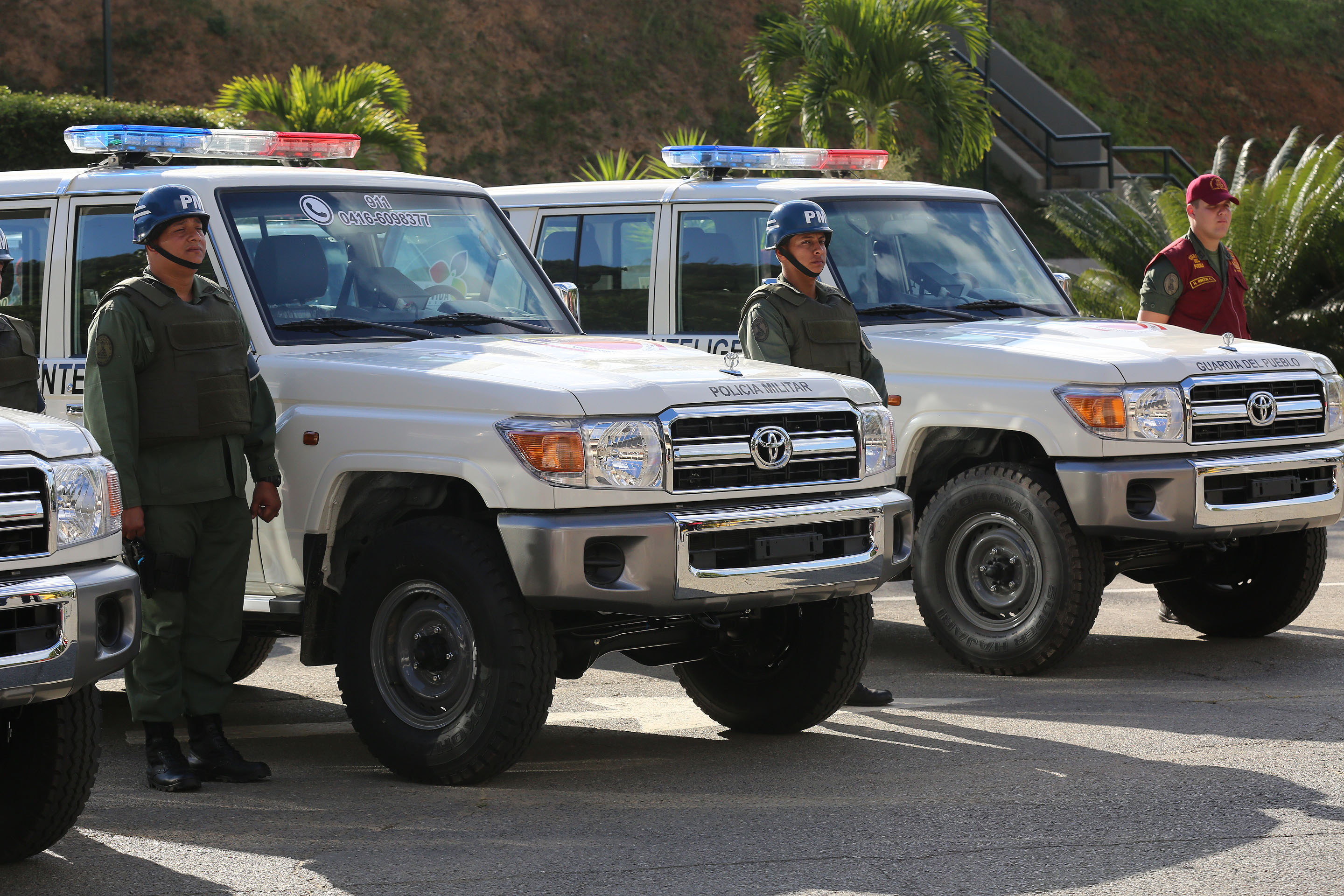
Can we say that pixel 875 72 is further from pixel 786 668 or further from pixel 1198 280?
pixel 786 668

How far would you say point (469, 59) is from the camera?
32906 millimetres

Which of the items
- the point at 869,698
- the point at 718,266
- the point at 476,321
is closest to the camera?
the point at 476,321

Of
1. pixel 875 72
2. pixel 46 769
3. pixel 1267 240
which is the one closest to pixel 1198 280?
pixel 46 769

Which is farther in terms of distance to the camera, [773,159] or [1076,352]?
[773,159]

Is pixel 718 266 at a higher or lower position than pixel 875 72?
lower

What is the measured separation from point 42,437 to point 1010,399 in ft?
14.3

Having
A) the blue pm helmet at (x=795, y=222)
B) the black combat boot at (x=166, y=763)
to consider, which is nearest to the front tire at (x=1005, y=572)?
the blue pm helmet at (x=795, y=222)

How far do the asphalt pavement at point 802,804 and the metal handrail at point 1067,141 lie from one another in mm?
24332

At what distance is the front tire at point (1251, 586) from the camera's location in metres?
8.36

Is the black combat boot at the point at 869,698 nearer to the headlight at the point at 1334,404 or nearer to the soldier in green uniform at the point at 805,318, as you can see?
the soldier in green uniform at the point at 805,318

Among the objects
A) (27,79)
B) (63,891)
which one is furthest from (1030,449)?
(27,79)

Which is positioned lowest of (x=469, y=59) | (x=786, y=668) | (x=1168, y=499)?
(x=786, y=668)

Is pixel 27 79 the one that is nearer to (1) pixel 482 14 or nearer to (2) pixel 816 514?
(1) pixel 482 14

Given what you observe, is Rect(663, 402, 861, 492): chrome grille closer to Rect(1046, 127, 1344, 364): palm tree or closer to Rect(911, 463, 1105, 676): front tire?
Rect(911, 463, 1105, 676): front tire
